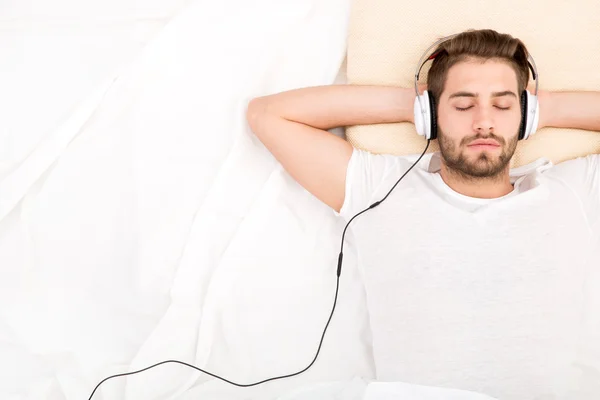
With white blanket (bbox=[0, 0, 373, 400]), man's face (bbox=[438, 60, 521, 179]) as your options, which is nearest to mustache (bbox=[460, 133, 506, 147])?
man's face (bbox=[438, 60, 521, 179])

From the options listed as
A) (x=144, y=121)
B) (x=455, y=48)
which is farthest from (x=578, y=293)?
(x=144, y=121)

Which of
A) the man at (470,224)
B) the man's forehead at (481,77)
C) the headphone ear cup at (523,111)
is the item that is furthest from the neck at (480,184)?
the man's forehead at (481,77)

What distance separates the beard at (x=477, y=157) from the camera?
1391 millimetres

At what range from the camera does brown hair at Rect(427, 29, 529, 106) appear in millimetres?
1427

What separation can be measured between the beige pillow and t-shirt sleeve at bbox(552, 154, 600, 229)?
67 mm

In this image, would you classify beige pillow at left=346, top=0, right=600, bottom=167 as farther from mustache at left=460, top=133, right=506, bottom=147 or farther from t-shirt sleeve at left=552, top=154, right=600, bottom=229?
mustache at left=460, top=133, right=506, bottom=147

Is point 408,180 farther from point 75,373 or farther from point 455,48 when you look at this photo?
point 75,373

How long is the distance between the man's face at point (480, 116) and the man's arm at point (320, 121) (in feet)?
0.43

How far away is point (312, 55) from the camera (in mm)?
1604

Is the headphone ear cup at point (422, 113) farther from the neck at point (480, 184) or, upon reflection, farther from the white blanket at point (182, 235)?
the white blanket at point (182, 235)

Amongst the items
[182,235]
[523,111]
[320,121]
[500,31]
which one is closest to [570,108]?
[523,111]

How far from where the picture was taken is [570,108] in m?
1.51

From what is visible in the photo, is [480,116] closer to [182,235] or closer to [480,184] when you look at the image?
[480,184]

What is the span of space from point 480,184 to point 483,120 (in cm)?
18
